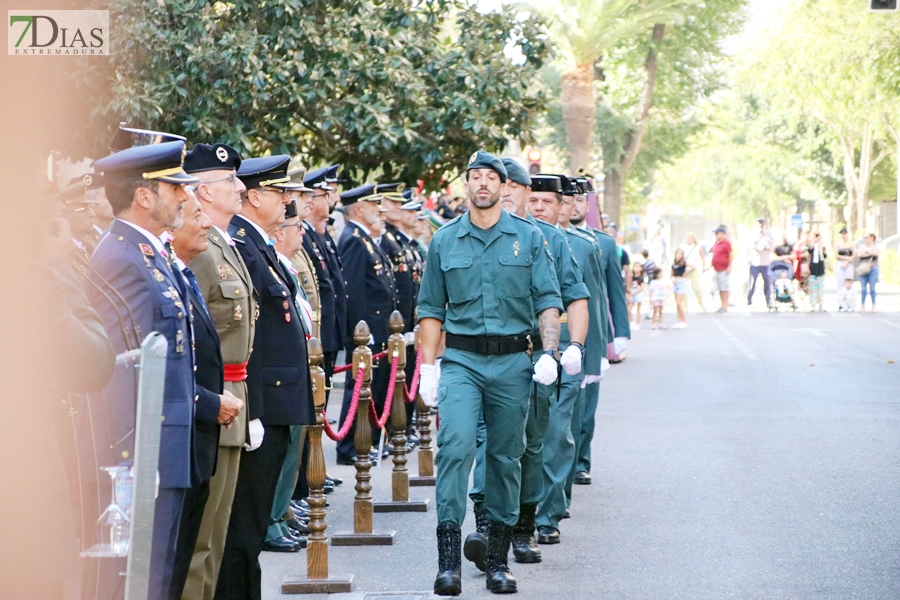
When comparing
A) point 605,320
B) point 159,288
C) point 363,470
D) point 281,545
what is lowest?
point 281,545

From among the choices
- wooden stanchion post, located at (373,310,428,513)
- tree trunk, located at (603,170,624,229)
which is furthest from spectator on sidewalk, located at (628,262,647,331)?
wooden stanchion post, located at (373,310,428,513)

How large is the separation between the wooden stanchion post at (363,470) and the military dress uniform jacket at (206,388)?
261cm

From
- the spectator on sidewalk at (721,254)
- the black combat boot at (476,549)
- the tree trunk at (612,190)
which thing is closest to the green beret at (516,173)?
the black combat boot at (476,549)

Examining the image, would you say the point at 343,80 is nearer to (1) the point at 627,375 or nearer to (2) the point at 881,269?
(1) the point at 627,375

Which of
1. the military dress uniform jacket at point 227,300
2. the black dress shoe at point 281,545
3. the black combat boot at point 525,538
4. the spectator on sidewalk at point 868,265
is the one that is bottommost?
the black dress shoe at point 281,545

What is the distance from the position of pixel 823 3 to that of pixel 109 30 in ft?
102

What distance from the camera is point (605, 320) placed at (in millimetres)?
9766

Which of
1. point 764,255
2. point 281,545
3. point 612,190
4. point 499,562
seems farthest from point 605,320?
point 612,190

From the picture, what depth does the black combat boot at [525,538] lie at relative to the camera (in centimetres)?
755

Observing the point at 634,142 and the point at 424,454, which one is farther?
the point at 634,142

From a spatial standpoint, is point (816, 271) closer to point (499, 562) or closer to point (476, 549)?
point (476, 549)

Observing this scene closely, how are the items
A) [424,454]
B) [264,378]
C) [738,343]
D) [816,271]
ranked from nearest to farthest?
[264,378] → [424,454] → [738,343] → [816,271]

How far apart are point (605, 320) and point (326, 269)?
7.61ft

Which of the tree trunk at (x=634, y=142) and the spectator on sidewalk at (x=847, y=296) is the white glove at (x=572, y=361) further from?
the tree trunk at (x=634, y=142)
